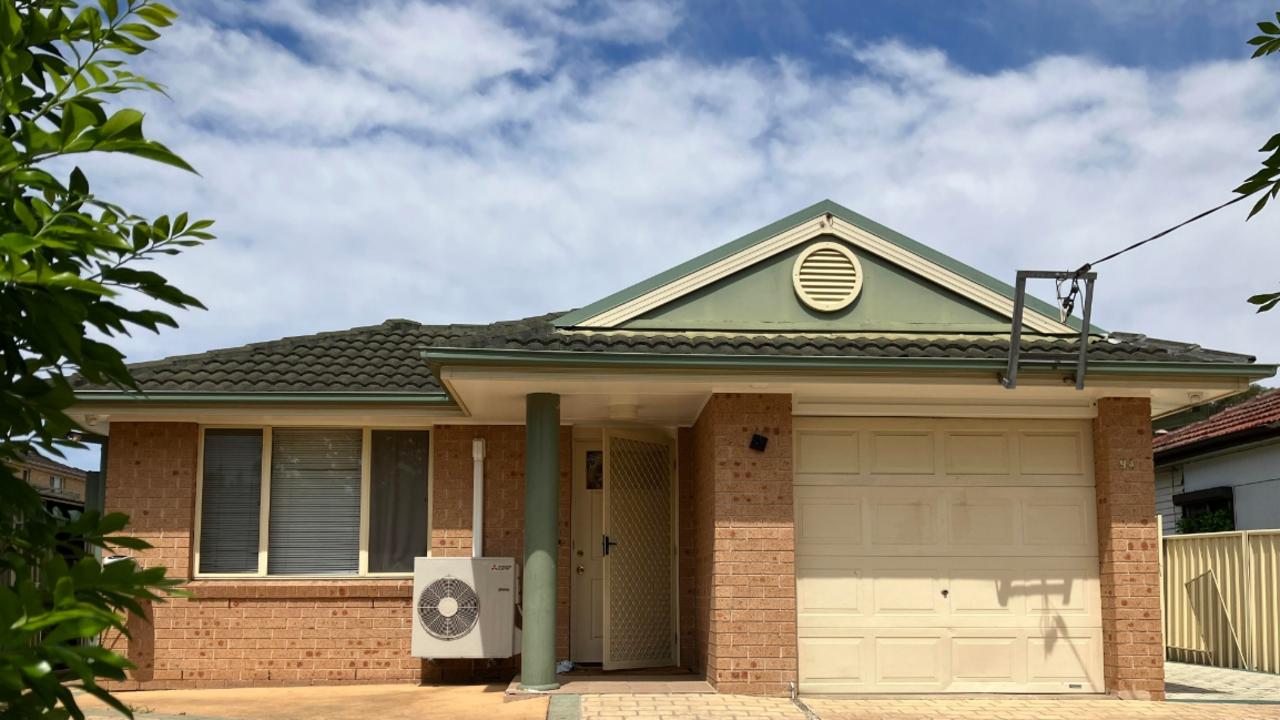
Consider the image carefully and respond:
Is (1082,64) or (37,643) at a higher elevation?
(1082,64)

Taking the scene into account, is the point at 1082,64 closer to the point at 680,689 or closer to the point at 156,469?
the point at 680,689

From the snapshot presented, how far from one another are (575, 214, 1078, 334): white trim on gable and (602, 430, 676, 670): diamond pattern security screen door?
6.47 feet

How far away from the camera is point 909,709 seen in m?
10.4

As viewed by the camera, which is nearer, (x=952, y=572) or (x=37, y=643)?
(x=37, y=643)

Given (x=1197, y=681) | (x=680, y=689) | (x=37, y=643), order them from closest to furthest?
(x=37, y=643), (x=680, y=689), (x=1197, y=681)

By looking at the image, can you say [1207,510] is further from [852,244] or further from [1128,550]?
[852,244]

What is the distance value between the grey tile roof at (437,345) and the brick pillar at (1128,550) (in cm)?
79

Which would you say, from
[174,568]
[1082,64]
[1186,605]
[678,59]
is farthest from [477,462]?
[1186,605]

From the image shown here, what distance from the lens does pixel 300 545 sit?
12.8 m

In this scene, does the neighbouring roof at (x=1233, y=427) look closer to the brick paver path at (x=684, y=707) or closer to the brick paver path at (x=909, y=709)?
the brick paver path at (x=909, y=709)

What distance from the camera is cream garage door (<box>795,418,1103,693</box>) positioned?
441 inches

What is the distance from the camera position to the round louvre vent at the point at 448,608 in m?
12.1

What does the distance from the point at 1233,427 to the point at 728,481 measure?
1177 centimetres

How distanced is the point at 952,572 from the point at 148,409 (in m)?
7.63
